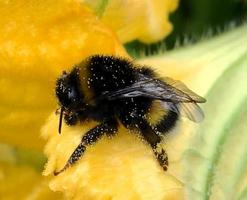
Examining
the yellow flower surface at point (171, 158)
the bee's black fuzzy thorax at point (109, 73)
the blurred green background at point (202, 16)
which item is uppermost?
the bee's black fuzzy thorax at point (109, 73)

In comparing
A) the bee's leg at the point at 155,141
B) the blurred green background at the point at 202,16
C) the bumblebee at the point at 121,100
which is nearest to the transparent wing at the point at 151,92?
the bumblebee at the point at 121,100

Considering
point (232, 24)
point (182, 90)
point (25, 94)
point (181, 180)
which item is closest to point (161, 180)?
point (181, 180)

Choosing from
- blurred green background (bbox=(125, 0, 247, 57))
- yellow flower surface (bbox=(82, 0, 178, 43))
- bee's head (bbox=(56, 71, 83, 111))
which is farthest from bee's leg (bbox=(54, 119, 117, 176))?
blurred green background (bbox=(125, 0, 247, 57))

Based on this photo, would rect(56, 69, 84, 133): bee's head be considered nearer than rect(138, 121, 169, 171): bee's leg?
Yes

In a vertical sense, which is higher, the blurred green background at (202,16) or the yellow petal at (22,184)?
the blurred green background at (202,16)

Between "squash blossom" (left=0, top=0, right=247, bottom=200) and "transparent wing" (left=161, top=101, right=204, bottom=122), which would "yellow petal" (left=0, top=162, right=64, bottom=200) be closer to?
"squash blossom" (left=0, top=0, right=247, bottom=200)

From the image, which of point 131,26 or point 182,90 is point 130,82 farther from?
point 131,26

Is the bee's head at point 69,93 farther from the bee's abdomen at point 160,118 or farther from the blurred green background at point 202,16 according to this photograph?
the blurred green background at point 202,16
